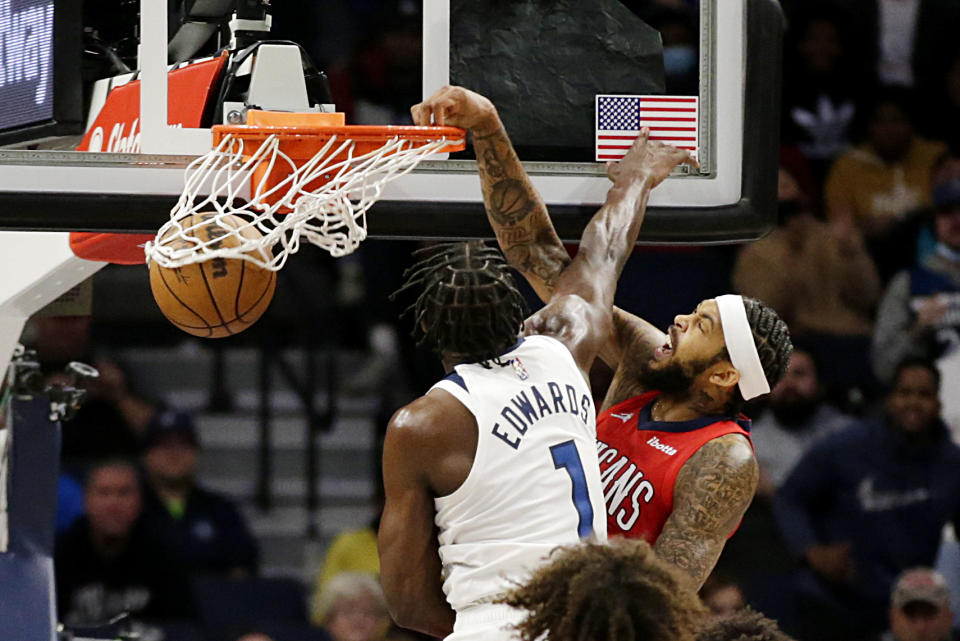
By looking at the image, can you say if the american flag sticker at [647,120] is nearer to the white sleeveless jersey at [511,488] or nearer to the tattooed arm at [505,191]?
the tattooed arm at [505,191]

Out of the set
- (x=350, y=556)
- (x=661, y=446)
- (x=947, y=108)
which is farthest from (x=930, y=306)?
(x=661, y=446)

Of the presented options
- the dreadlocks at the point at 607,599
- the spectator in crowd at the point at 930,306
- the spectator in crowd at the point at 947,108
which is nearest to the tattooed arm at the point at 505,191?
the dreadlocks at the point at 607,599

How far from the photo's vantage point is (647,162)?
4.00 m

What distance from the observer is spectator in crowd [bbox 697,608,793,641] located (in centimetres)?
259

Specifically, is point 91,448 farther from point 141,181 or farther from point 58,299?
point 141,181

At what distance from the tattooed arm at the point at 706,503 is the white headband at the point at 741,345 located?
0.16m

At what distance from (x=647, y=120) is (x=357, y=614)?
2.96m

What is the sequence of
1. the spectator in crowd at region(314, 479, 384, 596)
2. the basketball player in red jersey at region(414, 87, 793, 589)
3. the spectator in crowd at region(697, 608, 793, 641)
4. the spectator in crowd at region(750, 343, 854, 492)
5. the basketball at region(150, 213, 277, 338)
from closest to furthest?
the spectator in crowd at region(697, 608, 793, 641) < the basketball at region(150, 213, 277, 338) < the basketball player in red jersey at region(414, 87, 793, 589) < the spectator in crowd at region(314, 479, 384, 596) < the spectator in crowd at region(750, 343, 854, 492)

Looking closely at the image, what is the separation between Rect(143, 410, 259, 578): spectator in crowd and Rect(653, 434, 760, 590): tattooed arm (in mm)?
3356

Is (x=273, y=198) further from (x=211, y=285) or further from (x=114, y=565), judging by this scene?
(x=114, y=565)

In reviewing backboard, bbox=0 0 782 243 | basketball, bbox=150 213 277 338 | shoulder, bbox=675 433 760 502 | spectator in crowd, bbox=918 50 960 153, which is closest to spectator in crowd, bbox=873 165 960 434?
spectator in crowd, bbox=918 50 960 153

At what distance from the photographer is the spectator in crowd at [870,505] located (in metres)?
6.78

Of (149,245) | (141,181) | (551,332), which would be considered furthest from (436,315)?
(141,181)

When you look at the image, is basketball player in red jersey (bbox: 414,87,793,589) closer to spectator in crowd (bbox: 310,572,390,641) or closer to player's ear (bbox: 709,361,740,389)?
player's ear (bbox: 709,361,740,389)
